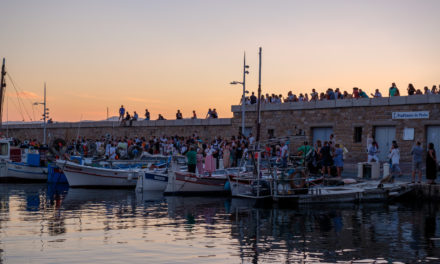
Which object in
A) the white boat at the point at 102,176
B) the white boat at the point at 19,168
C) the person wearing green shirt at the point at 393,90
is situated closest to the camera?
the white boat at the point at 102,176

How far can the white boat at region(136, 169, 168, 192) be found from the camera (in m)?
25.5

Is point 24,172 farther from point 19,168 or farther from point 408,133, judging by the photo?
point 408,133

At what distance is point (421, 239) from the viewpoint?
13.6 meters

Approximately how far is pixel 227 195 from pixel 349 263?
13.7 m

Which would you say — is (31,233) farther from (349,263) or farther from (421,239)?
(421,239)

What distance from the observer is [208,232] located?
47.1 feet

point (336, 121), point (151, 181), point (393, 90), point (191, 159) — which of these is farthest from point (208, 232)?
point (336, 121)

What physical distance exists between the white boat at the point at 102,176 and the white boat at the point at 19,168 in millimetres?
4452

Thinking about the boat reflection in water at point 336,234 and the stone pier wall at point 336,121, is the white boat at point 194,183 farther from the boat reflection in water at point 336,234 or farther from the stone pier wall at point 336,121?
the boat reflection in water at point 336,234

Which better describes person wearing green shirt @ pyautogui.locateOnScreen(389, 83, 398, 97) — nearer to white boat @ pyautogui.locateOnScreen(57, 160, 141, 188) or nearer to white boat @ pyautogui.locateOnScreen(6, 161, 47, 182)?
white boat @ pyautogui.locateOnScreen(57, 160, 141, 188)

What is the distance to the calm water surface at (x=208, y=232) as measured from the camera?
1140 cm

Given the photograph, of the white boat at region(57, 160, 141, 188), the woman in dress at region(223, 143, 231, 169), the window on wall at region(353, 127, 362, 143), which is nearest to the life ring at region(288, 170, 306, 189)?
the woman in dress at region(223, 143, 231, 169)

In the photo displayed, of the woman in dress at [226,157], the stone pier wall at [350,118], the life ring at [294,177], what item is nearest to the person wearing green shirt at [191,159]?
the woman in dress at [226,157]

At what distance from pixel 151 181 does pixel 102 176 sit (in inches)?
133
